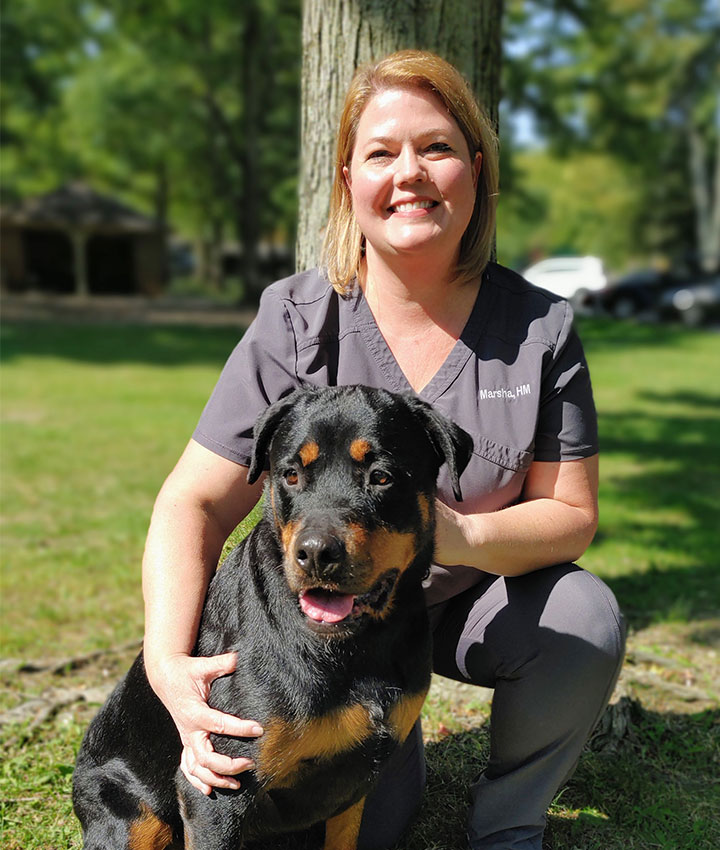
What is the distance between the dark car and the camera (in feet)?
100

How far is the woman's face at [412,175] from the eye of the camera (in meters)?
2.74

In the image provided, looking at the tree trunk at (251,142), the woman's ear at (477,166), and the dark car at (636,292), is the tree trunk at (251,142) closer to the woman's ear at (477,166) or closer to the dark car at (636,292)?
the dark car at (636,292)

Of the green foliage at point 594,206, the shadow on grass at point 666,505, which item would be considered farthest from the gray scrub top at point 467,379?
the green foliage at point 594,206

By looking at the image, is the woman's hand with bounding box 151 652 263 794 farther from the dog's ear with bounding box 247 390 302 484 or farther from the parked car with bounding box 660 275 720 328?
the parked car with bounding box 660 275 720 328

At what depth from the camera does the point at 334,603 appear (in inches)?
89.4

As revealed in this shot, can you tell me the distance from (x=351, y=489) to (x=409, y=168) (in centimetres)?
107

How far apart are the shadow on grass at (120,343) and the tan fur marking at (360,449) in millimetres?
15485

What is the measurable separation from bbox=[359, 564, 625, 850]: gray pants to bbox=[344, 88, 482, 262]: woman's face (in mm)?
1145

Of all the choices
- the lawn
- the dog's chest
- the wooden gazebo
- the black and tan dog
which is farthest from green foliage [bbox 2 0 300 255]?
the dog's chest

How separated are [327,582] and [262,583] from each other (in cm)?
36

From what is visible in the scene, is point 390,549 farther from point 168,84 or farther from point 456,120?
point 168,84

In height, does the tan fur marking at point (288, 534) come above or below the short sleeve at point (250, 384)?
below

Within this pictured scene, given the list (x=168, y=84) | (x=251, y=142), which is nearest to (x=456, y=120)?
(x=251, y=142)

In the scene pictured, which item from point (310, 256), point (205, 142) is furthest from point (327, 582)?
point (205, 142)
